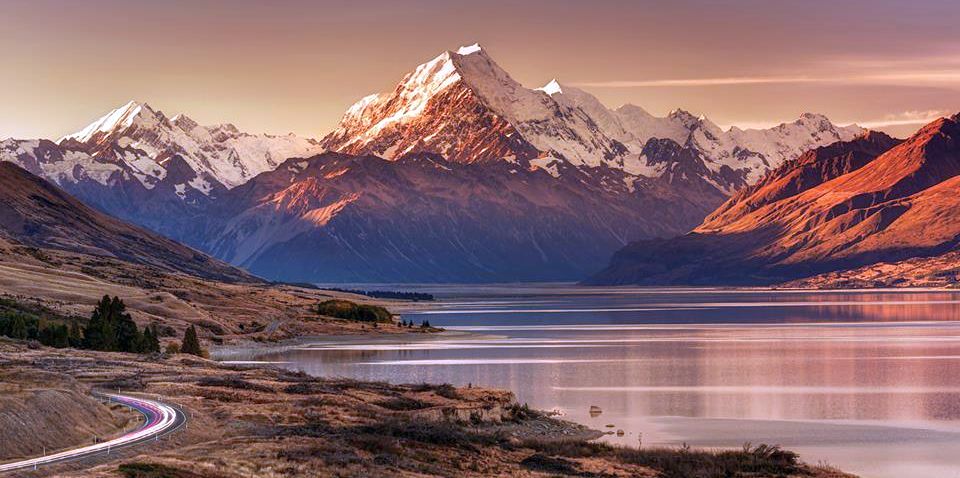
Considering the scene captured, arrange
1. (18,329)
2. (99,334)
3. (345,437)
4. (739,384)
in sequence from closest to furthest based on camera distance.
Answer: (345,437)
(739,384)
(99,334)
(18,329)

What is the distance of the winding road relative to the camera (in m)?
54.3

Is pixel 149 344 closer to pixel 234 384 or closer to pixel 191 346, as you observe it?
pixel 191 346

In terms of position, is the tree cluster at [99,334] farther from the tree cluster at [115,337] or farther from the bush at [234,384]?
the bush at [234,384]

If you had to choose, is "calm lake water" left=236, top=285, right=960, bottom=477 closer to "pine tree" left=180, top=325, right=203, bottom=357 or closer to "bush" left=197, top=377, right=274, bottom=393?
"pine tree" left=180, top=325, right=203, bottom=357

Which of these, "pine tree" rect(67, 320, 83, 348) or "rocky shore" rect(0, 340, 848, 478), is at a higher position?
"pine tree" rect(67, 320, 83, 348)

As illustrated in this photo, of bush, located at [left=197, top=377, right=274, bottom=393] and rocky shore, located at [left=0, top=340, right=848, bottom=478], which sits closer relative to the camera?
rocky shore, located at [left=0, top=340, right=848, bottom=478]

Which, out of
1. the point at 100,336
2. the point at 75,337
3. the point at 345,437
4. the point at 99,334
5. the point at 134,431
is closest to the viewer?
the point at 134,431

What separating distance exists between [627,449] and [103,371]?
42525mm

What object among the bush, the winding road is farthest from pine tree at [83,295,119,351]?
the winding road

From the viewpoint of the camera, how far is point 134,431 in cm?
6588

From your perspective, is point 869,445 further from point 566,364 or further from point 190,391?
point 566,364

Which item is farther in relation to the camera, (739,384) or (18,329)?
(18,329)

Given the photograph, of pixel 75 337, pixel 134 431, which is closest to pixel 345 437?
pixel 134 431

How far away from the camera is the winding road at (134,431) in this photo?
54.3m
